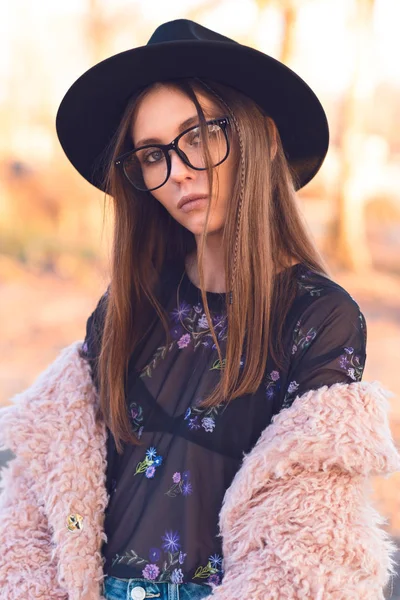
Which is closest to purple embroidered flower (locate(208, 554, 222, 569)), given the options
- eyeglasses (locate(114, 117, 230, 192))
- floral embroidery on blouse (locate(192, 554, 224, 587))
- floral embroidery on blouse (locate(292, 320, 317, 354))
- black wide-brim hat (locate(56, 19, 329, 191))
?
floral embroidery on blouse (locate(192, 554, 224, 587))

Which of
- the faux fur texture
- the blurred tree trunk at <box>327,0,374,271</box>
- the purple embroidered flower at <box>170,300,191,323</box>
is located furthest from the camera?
the blurred tree trunk at <box>327,0,374,271</box>

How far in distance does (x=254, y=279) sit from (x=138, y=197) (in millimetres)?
466

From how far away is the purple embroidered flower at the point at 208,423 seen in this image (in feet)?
4.47

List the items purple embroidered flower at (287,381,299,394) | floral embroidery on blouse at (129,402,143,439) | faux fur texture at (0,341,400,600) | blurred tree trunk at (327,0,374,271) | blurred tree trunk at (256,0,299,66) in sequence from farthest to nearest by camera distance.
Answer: blurred tree trunk at (327,0,374,271) < blurred tree trunk at (256,0,299,66) < floral embroidery on blouse at (129,402,143,439) < purple embroidered flower at (287,381,299,394) < faux fur texture at (0,341,400,600)

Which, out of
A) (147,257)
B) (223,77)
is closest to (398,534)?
(147,257)

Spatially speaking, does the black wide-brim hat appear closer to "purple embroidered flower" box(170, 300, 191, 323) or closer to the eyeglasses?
the eyeglasses

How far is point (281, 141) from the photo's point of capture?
1608 millimetres

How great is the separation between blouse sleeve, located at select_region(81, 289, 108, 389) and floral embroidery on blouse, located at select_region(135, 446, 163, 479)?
0.90ft

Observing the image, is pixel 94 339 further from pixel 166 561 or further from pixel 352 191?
pixel 352 191

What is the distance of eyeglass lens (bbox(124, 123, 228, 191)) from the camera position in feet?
4.65

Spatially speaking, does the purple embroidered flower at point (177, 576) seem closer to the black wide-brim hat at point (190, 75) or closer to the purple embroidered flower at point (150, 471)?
the purple embroidered flower at point (150, 471)

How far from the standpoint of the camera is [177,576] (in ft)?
4.31

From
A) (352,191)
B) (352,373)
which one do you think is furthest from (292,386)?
(352,191)

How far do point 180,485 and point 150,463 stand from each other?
0.33ft
